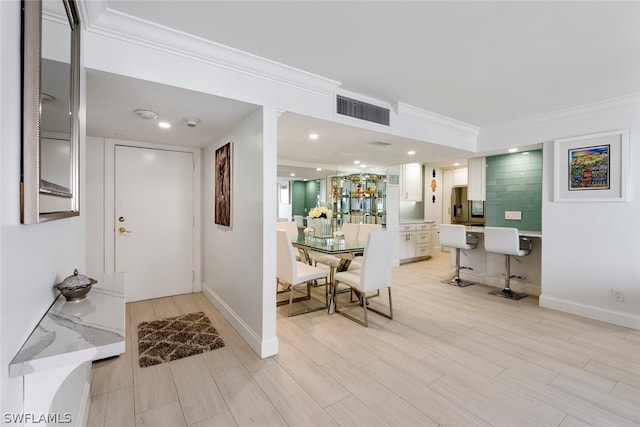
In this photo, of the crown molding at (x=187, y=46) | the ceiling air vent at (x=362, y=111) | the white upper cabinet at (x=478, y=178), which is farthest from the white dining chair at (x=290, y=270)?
the white upper cabinet at (x=478, y=178)

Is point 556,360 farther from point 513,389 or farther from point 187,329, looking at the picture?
point 187,329

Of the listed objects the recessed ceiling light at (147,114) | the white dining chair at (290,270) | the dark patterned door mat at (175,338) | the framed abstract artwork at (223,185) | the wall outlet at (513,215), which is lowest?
the dark patterned door mat at (175,338)

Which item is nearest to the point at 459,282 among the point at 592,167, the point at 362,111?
the point at 592,167

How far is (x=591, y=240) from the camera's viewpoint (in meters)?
3.35

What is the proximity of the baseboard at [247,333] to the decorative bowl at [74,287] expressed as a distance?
4.64 feet

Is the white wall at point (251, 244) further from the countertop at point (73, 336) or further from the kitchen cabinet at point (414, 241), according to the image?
the kitchen cabinet at point (414, 241)

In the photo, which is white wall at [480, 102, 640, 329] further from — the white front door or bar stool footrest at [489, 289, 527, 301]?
the white front door

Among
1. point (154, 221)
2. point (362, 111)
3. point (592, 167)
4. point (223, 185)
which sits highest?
point (362, 111)

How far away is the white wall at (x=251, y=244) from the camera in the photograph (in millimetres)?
2406

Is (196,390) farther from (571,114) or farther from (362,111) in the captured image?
(571,114)

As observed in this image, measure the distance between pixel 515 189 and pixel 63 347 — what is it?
207 inches

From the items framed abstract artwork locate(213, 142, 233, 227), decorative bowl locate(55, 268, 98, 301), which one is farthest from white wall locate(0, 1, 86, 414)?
framed abstract artwork locate(213, 142, 233, 227)

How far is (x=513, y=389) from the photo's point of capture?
6.57 ft

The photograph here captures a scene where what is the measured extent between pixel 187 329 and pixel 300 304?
1332 millimetres
